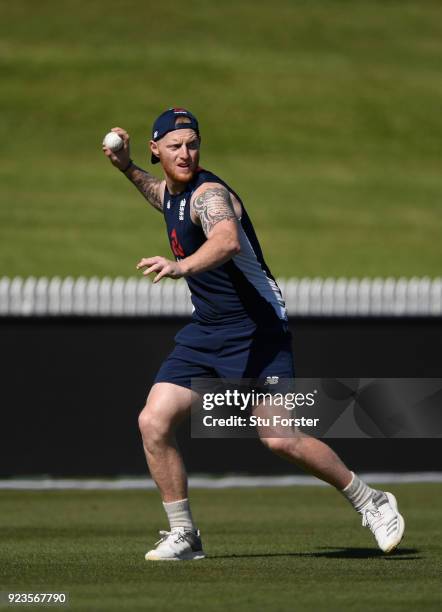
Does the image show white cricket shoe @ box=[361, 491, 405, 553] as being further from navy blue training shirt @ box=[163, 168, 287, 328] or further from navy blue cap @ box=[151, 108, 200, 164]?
navy blue cap @ box=[151, 108, 200, 164]

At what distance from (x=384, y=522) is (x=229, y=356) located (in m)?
1.24

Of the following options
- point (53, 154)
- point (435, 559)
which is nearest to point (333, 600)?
point (435, 559)

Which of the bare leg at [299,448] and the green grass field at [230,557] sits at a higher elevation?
the bare leg at [299,448]

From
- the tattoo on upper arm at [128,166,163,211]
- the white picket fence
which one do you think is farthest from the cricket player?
the white picket fence

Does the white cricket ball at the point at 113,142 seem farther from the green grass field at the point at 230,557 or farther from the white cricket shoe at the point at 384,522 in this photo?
the white cricket shoe at the point at 384,522

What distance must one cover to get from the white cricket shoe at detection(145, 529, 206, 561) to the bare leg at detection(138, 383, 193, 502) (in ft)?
0.67

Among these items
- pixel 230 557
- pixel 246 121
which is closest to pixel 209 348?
pixel 230 557

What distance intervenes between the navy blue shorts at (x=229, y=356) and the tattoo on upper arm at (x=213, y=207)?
2.27 ft

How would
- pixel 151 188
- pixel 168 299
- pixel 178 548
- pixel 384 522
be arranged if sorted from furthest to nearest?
pixel 168 299
pixel 151 188
pixel 384 522
pixel 178 548

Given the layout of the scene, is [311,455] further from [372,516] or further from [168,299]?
[168,299]

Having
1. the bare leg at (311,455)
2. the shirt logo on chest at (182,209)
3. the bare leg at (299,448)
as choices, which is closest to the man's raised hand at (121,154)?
the shirt logo on chest at (182,209)

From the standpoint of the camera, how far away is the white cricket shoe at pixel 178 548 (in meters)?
8.02

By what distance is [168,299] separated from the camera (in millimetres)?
15211

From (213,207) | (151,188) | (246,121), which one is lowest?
(213,207)
